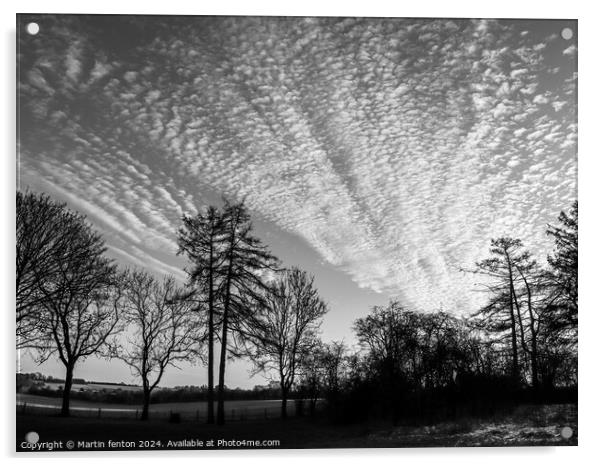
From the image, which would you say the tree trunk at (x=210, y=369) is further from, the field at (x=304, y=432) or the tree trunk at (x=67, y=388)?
the tree trunk at (x=67, y=388)

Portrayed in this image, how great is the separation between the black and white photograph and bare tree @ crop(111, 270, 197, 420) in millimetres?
51

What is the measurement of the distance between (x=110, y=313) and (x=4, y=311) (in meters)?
1.63

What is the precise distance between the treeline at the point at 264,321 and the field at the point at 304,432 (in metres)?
0.31

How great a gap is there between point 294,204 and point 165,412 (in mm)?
3364

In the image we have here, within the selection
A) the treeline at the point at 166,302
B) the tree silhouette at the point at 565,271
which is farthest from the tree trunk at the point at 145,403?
the tree silhouette at the point at 565,271

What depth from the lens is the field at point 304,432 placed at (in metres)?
6.46

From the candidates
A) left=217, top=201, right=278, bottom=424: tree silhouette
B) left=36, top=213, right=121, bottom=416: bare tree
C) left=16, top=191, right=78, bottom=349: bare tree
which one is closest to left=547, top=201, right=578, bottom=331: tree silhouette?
left=217, top=201, right=278, bottom=424: tree silhouette

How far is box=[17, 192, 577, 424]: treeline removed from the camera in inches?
279

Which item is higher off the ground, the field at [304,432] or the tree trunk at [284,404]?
the tree trunk at [284,404]

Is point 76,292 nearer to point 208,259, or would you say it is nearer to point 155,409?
point 208,259

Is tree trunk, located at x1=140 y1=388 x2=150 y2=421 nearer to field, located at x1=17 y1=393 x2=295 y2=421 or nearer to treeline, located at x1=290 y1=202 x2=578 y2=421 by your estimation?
field, located at x1=17 y1=393 x2=295 y2=421

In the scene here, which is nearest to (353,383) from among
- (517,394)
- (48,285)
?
(517,394)

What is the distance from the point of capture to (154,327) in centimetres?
821

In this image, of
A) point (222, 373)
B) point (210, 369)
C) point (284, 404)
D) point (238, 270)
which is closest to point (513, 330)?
point (284, 404)
